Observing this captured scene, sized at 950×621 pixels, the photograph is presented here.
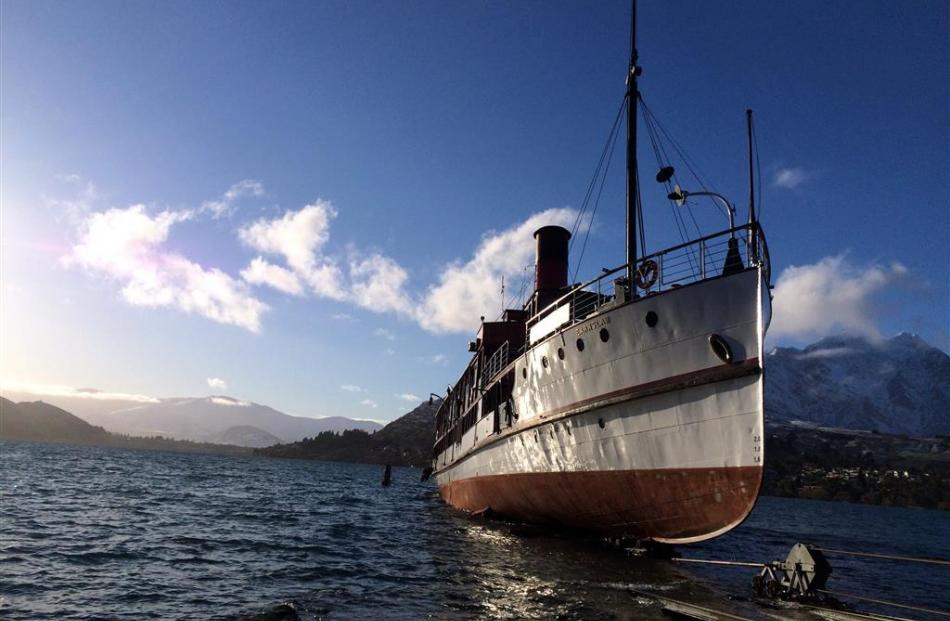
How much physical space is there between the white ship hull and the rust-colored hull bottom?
0.09 feet

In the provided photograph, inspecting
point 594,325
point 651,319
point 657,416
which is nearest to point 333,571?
point 657,416

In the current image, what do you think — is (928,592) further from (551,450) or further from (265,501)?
(265,501)

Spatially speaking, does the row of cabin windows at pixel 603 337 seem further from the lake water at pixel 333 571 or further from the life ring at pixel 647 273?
the lake water at pixel 333 571

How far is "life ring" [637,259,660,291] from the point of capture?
46.9 feet

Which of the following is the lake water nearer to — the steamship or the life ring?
the steamship

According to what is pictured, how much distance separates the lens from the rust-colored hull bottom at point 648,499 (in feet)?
39.8

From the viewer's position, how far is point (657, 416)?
13.3 meters

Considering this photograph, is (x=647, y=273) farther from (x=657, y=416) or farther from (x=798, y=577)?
(x=798, y=577)

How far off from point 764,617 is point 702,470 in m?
3.20

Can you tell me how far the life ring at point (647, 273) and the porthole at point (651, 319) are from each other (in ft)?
3.06

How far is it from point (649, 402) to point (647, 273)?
3436 mm

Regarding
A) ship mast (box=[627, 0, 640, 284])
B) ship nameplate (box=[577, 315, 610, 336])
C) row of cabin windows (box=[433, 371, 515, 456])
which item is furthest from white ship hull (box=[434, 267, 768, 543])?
ship mast (box=[627, 0, 640, 284])

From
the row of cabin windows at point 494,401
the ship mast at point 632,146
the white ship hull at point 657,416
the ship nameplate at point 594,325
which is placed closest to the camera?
the white ship hull at point 657,416

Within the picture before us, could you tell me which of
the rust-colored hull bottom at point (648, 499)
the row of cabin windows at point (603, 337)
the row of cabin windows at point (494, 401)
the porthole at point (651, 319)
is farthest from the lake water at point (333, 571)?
the porthole at point (651, 319)
